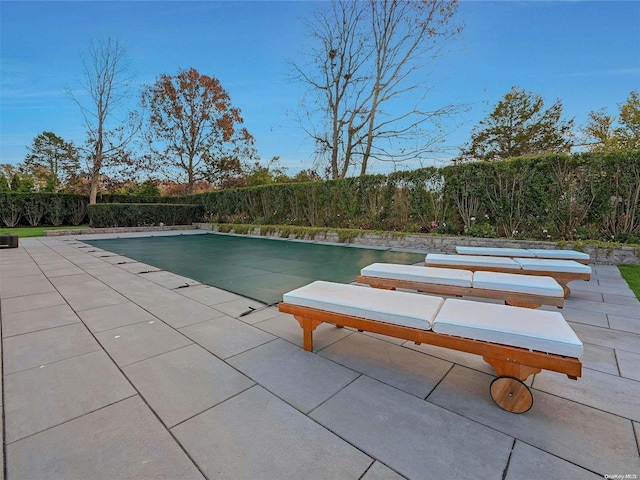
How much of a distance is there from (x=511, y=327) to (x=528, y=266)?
8.28 ft

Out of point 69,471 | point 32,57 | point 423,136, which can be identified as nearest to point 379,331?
point 69,471

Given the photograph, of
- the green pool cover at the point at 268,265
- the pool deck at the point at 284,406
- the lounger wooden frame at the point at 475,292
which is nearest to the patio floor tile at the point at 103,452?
the pool deck at the point at 284,406

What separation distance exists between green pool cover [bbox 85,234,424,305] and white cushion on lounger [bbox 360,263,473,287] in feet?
4.34

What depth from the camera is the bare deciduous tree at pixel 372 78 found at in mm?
12703

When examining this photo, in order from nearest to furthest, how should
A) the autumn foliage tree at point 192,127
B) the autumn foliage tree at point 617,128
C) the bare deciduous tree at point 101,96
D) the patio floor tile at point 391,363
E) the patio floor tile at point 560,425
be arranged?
the patio floor tile at point 560,425
the patio floor tile at point 391,363
the autumn foliage tree at point 617,128
the bare deciduous tree at point 101,96
the autumn foliage tree at point 192,127

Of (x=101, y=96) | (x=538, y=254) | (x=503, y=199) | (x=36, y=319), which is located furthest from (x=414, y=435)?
(x=101, y=96)

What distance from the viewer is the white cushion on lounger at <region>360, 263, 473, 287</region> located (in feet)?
9.87

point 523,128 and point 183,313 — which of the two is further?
→ point 523,128

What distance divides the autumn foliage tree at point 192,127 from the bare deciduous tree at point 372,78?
34.4 feet

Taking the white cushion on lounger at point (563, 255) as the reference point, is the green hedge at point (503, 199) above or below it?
above

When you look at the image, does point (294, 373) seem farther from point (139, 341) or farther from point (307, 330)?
point (139, 341)

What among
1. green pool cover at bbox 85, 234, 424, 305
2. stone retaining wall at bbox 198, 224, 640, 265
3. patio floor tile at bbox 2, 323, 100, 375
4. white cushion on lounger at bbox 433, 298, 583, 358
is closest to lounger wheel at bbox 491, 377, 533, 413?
white cushion on lounger at bbox 433, 298, 583, 358

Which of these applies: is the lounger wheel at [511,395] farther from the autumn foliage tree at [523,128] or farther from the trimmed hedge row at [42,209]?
the autumn foliage tree at [523,128]

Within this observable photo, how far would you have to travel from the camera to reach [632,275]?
15.5 feet
